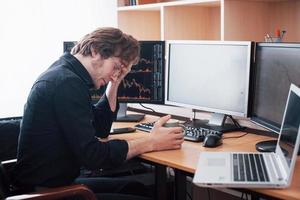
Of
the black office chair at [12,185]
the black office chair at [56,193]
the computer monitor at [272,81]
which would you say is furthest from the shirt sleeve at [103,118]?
the computer monitor at [272,81]

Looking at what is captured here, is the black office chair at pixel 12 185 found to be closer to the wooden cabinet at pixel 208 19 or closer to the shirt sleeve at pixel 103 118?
the shirt sleeve at pixel 103 118

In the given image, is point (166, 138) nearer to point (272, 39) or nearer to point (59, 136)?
point (59, 136)

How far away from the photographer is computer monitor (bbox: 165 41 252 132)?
213cm

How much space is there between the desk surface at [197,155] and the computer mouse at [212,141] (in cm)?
2

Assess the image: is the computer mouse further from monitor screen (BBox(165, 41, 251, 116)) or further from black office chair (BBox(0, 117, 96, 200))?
black office chair (BBox(0, 117, 96, 200))

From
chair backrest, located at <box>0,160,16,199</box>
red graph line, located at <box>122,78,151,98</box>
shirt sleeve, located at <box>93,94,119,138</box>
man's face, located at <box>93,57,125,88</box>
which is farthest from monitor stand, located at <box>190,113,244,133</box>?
chair backrest, located at <box>0,160,16,199</box>

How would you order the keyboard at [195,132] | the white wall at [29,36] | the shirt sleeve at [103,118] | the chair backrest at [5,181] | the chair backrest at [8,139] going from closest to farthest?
the chair backrest at [5,181] < the keyboard at [195,132] < the shirt sleeve at [103,118] < the chair backrest at [8,139] < the white wall at [29,36]

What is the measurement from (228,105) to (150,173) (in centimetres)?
85

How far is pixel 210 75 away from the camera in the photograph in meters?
2.26

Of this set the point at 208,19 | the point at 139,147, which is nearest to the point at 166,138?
the point at 139,147

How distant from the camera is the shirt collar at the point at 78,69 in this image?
183 cm

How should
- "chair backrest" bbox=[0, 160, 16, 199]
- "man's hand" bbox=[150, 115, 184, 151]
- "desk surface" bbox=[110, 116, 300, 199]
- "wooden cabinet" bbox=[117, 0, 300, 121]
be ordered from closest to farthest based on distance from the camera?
"desk surface" bbox=[110, 116, 300, 199] < "chair backrest" bbox=[0, 160, 16, 199] < "man's hand" bbox=[150, 115, 184, 151] < "wooden cabinet" bbox=[117, 0, 300, 121]

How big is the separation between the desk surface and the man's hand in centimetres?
3

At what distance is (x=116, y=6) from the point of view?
340 centimetres
